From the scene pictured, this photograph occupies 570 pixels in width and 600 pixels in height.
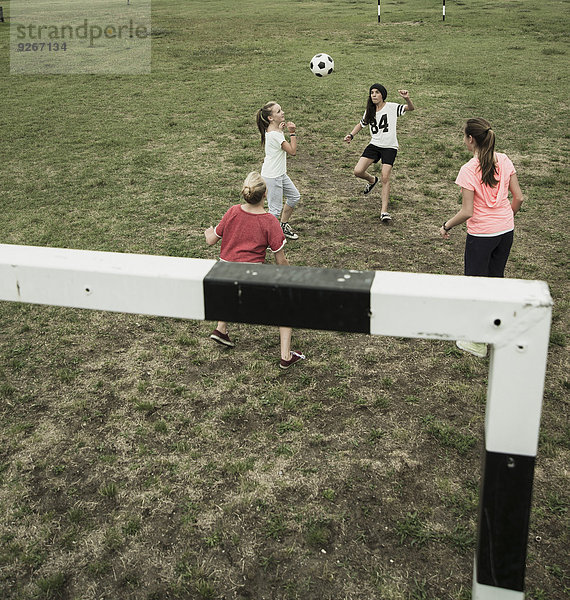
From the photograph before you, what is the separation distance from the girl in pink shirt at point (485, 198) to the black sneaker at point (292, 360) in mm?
1304

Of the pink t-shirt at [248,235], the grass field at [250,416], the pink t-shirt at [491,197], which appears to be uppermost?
the pink t-shirt at [491,197]

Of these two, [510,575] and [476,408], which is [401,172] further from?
[510,575]

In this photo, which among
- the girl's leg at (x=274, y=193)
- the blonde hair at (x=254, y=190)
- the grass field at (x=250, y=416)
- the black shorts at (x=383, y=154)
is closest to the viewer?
the grass field at (x=250, y=416)

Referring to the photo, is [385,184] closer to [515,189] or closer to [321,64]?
[515,189]

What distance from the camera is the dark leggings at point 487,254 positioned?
5.27m

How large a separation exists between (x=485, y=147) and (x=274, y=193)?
105 inches

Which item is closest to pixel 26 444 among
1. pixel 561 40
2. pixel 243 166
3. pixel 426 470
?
pixel 426 470

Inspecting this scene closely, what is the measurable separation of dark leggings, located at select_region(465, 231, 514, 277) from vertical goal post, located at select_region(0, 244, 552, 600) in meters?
3.56

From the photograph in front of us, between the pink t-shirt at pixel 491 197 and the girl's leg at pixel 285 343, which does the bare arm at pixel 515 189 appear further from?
the girl's leg at pixel 285 343

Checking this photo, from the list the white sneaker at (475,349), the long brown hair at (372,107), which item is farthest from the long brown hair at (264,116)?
the white sneaker at (475,349)

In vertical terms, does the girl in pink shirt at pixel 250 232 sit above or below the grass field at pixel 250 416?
above

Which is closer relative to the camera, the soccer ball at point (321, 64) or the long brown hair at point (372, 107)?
the long brown hair at point (372, 107)

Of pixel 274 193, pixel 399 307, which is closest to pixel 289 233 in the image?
pixel 274 193

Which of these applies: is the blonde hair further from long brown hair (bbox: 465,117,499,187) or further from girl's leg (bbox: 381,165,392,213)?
girl's leg (bbox: 381,165,392,213)
